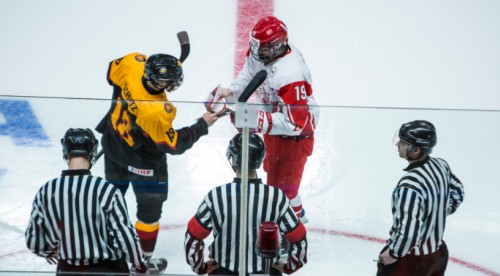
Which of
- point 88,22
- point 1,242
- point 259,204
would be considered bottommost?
point 1,242

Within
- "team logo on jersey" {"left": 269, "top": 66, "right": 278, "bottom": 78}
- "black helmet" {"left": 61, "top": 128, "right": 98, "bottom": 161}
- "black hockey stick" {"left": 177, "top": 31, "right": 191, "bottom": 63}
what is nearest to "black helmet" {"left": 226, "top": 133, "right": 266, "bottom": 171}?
"black helmet" {"left": 61, "top": 128, "right": 98, "bottom": 161}

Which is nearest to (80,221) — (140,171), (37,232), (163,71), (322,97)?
(37,232)

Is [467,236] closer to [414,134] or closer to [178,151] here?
[414,134]

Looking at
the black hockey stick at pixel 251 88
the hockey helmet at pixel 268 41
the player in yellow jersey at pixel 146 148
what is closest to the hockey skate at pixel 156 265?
the player in yellow jersey at pixel 146 148

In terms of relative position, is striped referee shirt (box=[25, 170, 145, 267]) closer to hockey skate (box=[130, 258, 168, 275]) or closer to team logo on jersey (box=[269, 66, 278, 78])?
hockey skate (box=[130, 258, 168, 275])

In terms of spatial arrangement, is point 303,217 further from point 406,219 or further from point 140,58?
point 140,58

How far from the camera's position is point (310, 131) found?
2758mm

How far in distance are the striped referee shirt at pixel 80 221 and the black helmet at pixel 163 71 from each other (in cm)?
59

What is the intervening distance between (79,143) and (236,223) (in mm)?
574

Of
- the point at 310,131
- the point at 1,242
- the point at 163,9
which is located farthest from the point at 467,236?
the point at 163,9

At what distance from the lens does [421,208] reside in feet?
8.52

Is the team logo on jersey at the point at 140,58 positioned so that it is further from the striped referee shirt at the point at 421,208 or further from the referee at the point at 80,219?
the striped referee shirt at the point at 421,208

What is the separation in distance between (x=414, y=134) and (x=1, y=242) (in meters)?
1.44

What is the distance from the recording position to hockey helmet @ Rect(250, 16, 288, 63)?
11.1ft
